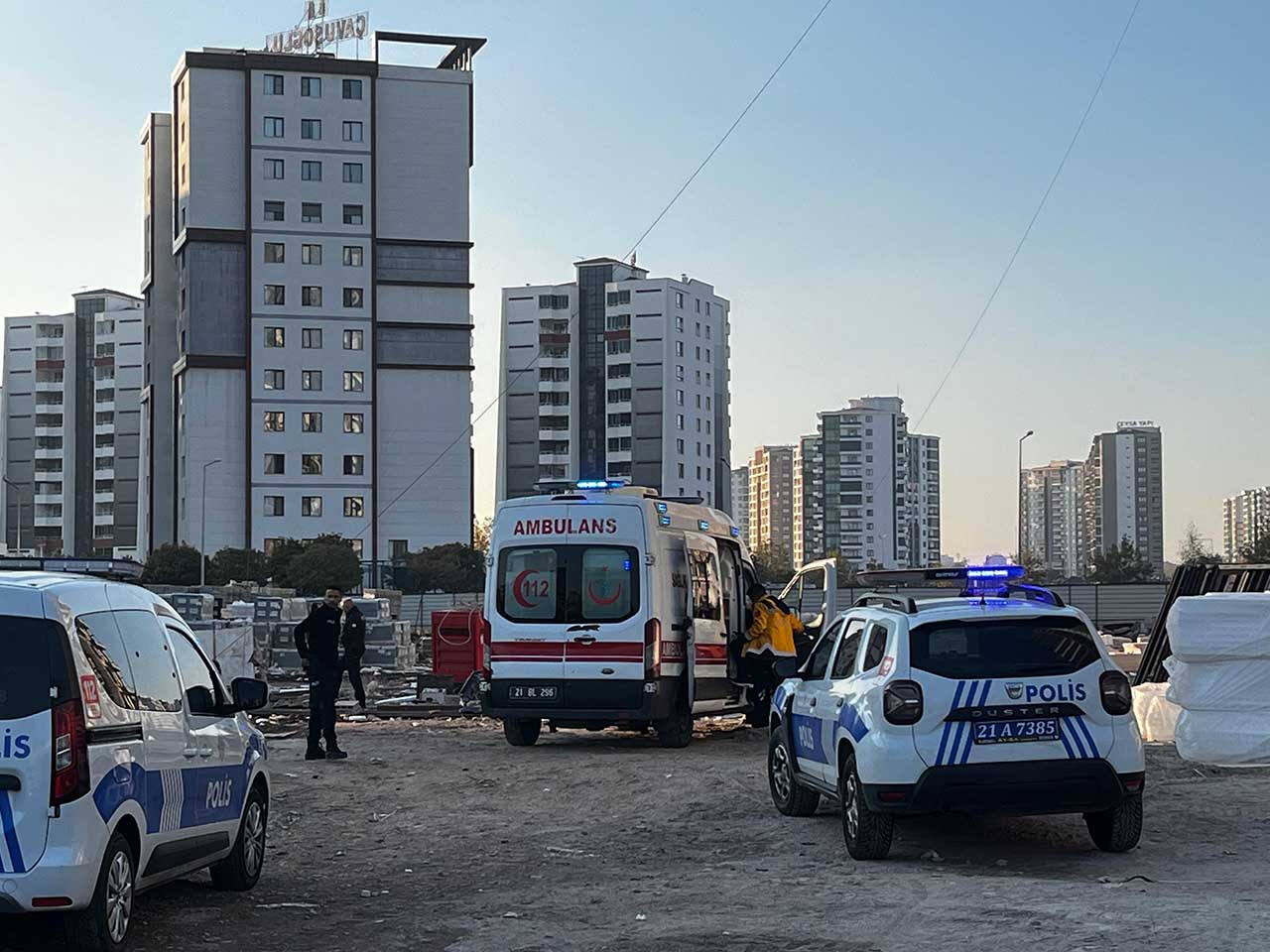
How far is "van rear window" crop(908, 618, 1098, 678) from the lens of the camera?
1077cm

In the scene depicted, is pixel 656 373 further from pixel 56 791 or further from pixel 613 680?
pixel 56 791

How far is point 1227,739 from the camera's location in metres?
16.0

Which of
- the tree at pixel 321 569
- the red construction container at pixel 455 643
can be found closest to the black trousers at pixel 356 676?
the red construction container at pixel 455 643

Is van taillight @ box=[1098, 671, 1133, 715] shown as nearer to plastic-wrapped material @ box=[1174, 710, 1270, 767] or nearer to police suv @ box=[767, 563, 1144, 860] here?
police suv @ box=[767, 563, 1144, 860]

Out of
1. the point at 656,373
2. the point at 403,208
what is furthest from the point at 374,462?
the point at 656,373

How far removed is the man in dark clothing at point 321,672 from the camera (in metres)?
18.8

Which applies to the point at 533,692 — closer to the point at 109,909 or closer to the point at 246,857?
the point at 246,857

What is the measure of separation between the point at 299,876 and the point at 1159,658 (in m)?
14.0

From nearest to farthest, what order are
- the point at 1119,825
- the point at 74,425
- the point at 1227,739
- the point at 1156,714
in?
the point at 1119,825 < the point at 1227,739 < the point at 1156,714 < the point at 74,425

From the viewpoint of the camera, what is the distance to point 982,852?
11.5 m

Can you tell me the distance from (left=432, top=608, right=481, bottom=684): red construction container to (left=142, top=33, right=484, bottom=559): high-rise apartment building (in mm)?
75684

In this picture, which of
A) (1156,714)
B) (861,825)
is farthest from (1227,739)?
(861,825)

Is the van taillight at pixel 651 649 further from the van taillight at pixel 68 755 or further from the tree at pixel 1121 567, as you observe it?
the tree at pixel 1121 567

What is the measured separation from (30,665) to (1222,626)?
11763mm
